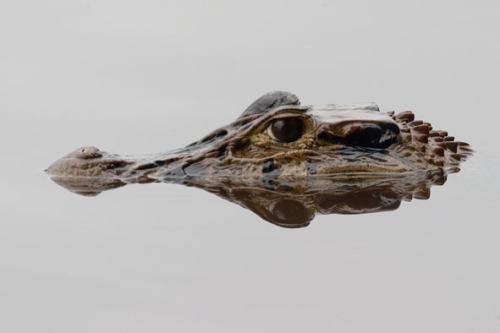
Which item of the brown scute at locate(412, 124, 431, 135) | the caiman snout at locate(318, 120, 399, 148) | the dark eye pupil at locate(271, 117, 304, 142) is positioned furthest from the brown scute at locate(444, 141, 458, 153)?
the dark eye pupil at locate(271, 117, 304, 142)

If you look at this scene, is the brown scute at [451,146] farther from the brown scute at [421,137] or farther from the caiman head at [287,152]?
the brown scute at [421,137]

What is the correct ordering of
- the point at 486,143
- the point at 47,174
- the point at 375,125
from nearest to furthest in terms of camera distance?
the point at 375,125
the point at 47,174
the point at 486,143

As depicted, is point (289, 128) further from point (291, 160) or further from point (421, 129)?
point (421, 129)

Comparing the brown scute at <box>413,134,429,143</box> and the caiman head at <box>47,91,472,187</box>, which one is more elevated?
the brown scute at <box>413,134,429,143</box>

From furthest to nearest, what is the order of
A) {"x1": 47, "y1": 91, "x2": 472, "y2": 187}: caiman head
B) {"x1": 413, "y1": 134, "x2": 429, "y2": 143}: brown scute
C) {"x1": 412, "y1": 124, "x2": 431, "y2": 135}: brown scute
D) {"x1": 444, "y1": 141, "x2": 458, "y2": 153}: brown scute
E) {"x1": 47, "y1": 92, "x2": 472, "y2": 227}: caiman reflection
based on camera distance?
{"x1": 444, "y1": 141, "x2": 458, "y2": 153}: brown scute < {"x1": 412, "y1": 124, "x2": 431, "y2": 135}: brown scute < {"x1": 413, "y1": 134, "x2": 429, "y2": 143}: brown scute < {"x1": 47, "y1": 91, "x2": 472, "y2": 187}: caiman head < {"x1": 47, "y1": 92, "x2": 472, "y2": 227}: caiman reflection

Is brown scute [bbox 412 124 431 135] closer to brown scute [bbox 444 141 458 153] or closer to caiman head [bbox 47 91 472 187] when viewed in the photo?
caiman head [bbox 47 91 472 187]

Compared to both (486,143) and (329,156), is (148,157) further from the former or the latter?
(486,143)

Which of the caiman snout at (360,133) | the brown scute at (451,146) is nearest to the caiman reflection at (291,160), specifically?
the caiman snout at (360,133)

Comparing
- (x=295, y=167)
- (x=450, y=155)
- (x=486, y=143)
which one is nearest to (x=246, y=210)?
(x=295, y=167)
